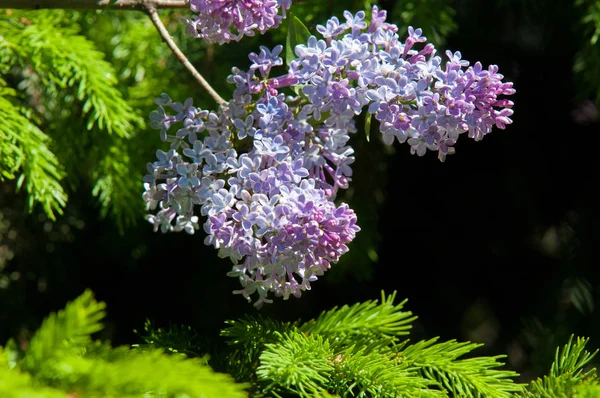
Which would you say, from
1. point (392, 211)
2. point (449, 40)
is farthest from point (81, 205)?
point (449, 40)

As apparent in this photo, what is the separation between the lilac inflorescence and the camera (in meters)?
0.54

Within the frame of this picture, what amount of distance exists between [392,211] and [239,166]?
533mm

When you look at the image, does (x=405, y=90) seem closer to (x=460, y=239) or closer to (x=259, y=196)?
(x=259, y=196)

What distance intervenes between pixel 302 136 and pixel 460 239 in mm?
531

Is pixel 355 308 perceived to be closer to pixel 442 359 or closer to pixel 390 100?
pixel 442 359

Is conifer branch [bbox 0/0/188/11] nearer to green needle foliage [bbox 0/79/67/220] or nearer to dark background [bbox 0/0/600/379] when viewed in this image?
green needle foliage [bbox 0/79/67/220]

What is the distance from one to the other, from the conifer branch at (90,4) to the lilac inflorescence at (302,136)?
137 mm

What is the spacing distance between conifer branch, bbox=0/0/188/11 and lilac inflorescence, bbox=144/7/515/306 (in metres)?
0.14

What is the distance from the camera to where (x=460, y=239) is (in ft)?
3.43

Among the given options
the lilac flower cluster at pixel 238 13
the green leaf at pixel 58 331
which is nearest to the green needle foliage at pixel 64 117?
the lilac flower cluster at pixel 238 13

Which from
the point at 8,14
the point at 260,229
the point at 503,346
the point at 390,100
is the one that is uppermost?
the point at 8,14

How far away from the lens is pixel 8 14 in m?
0.84

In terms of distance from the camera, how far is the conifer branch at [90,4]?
67 cm

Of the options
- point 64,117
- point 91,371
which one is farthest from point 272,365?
point 64,117
